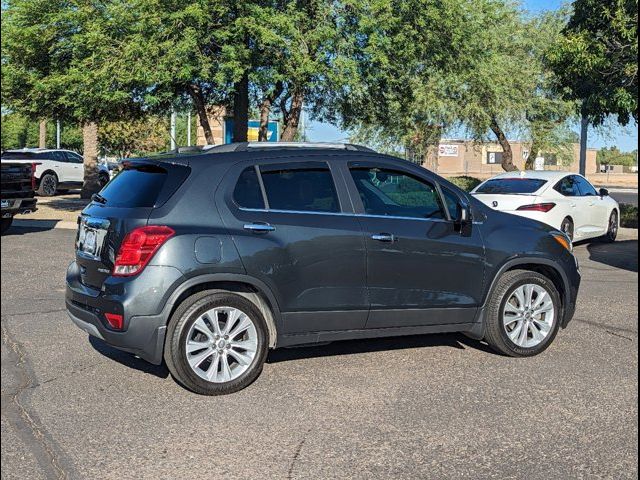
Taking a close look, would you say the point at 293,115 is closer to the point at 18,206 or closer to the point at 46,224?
the point at 46,224

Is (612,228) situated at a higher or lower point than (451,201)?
lower

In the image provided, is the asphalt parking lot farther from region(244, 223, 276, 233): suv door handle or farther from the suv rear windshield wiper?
the suv rear windshield wiper

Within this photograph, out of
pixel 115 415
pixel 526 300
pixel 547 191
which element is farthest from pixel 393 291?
pixel 547 191

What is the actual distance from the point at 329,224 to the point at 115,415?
1.93 metres

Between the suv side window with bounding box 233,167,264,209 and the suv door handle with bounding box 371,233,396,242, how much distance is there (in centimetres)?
86

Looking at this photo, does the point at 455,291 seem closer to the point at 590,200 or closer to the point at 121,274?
the point at 121,274

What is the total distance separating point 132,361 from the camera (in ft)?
18.4

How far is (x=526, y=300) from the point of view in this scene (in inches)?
234

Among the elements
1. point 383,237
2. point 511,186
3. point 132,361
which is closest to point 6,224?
point 511,186

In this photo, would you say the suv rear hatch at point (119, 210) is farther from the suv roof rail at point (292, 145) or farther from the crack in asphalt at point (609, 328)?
the crack in asphalt at point (609, 328)

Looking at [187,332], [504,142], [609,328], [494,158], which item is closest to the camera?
[187,332]

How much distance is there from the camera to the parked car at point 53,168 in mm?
26438

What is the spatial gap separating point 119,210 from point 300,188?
1282 mm

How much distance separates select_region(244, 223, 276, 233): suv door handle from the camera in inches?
195
